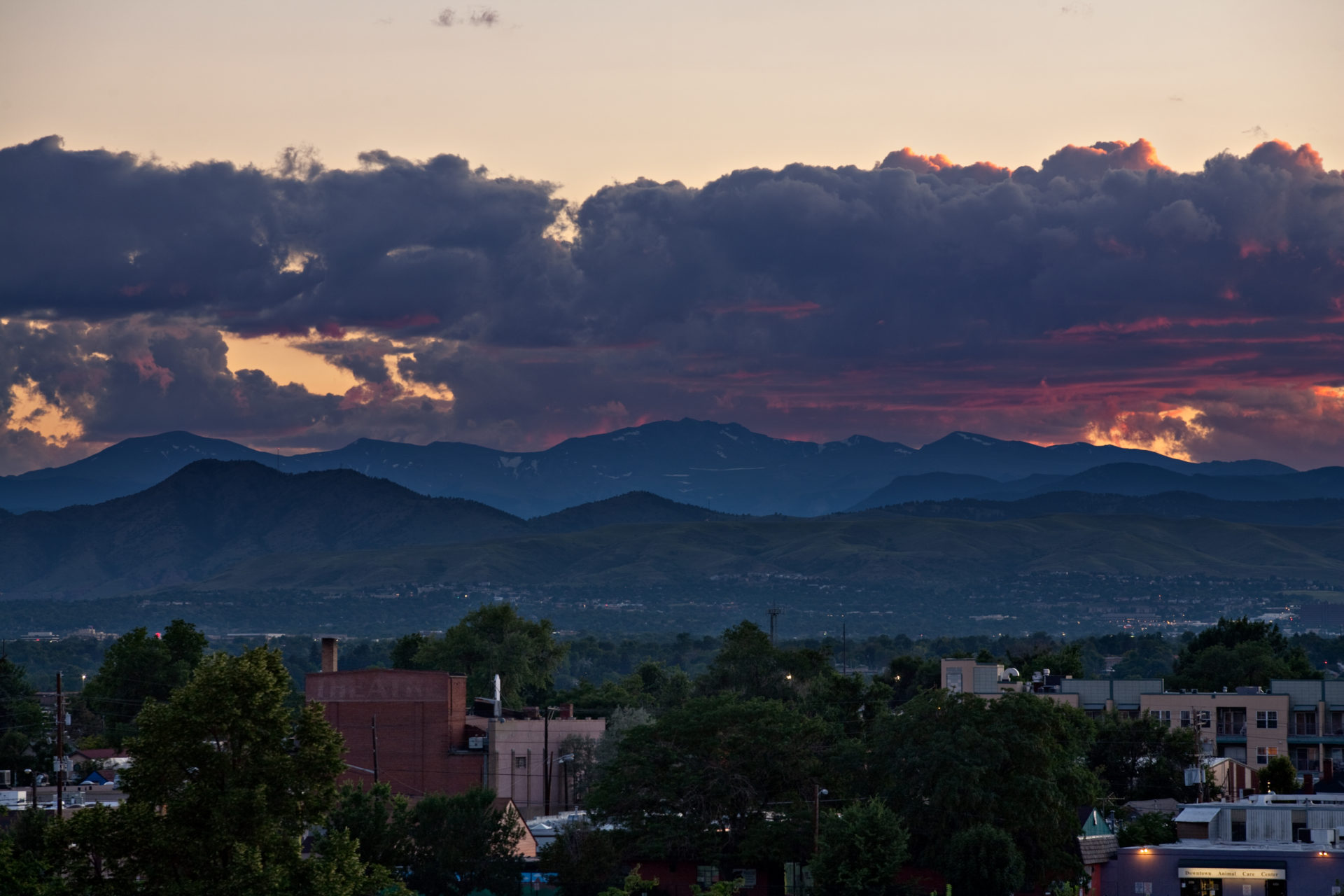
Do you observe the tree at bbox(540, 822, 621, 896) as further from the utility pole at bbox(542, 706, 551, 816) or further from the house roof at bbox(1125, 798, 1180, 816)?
the house roof at bbox(1125, 798, 1180, 816)

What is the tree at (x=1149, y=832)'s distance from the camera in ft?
257

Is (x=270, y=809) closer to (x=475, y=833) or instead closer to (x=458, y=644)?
(x=475, y=833)

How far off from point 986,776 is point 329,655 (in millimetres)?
52079

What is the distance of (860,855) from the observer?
68812mm

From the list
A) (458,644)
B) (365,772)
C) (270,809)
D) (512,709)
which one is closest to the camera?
(270,809)

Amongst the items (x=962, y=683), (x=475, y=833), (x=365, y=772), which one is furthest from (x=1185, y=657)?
(x=475, y=833)

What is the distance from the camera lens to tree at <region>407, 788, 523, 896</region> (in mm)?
68750

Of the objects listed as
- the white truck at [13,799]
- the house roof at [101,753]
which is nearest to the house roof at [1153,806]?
the white truck at [13,799]

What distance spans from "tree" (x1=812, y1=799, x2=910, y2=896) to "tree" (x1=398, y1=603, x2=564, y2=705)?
257 ft

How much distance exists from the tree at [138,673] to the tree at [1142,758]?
68.6 meters

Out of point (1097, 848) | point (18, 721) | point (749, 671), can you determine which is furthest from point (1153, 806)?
point (18, 721)

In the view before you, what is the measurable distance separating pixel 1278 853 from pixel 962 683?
6313 centimetres

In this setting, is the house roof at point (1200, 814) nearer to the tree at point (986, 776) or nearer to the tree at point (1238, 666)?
the tree at point (986, 776)

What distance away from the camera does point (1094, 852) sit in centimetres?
7581
